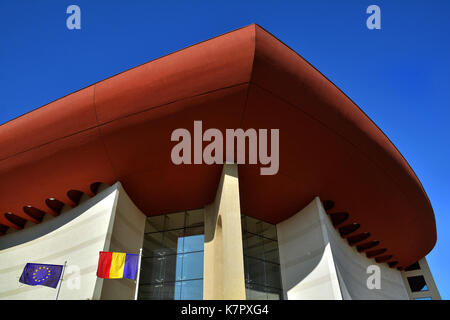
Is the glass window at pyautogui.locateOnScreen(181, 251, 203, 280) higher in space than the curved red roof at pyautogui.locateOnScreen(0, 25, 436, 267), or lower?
lower

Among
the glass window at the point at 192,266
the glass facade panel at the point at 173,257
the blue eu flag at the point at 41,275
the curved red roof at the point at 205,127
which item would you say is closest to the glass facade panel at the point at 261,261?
the curved red roof at the point at 205,127

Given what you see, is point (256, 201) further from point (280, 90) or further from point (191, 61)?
point (191, 61)

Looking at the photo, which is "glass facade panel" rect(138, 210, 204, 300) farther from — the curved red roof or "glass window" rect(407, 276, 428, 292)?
"glass window" rect(407, 276, 428, 292)

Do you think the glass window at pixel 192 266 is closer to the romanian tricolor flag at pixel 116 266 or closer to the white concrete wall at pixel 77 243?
the white concrete wall at pixel 77 243

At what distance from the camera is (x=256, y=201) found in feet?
53.6

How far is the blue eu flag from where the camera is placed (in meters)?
12.7

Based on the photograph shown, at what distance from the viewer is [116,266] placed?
1217cm

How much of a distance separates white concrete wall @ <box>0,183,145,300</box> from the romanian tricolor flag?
2.04 ft

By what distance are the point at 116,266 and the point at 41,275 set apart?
3502 millimetres

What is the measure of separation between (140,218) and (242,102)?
8.99 meters

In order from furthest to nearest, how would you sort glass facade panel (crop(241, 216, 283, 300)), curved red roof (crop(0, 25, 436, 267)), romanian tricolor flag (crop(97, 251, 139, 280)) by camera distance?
glass facade panel (crop(241, 216, 283, 300)) → romanian tricolor flag (crop(97, 251, 139, 280)) → curved red roof (crop(0, 25, 436, 267))

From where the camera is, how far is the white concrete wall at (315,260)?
47.9ft

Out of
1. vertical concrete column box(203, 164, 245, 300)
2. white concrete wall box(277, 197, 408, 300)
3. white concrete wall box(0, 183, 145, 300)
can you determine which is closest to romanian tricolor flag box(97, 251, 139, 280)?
white concrete wall box(0, 183, 145, 300)

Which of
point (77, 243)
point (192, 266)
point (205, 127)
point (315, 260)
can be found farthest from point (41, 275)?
point (315, 260)
